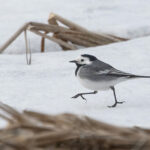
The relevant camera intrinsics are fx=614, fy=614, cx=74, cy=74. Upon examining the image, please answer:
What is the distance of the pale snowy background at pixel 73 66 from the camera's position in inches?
206

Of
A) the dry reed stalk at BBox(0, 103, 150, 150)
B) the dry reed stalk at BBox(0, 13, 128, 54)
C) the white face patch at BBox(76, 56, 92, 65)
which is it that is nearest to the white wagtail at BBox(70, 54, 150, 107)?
the white face patch at BBox(76, 56, 92, 65)

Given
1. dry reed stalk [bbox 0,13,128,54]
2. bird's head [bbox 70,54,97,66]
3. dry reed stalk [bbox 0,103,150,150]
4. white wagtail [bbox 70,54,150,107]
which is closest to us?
dry reed stalk [bbox 0,103,150,150]

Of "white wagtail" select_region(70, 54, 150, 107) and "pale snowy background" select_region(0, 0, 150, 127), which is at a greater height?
"white wagtail" select_region(70, 54, 150, 107)

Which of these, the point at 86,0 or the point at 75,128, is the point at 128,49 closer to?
the point at 86,0

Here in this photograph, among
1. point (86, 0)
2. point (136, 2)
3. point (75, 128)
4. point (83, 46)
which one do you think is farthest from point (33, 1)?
point (75, 128)

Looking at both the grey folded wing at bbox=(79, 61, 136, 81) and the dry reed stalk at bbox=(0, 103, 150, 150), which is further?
the grey folded wing at bbox=(79, 61, 136, 81)

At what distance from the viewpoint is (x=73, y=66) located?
6.90 metres

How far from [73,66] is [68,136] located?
4694 millimetres

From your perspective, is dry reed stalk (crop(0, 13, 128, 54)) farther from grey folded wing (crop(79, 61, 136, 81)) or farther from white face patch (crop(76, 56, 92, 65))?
grey folded wing (crop(79, 61, 136, 81))

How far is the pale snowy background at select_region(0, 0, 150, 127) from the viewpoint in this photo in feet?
17.1

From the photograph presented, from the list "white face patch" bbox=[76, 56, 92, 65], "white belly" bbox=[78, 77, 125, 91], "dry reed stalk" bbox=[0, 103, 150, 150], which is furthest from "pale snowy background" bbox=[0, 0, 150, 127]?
"dry reed stalk" bbox=[0, 103, 150, 150]

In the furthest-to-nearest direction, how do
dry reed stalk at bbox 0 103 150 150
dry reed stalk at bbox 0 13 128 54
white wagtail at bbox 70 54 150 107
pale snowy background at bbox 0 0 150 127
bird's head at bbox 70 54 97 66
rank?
dry reed stalk at bbox 0 13 128 54, bird's head at bbox 70 54 97 66, white wagtail at bbox 70 54 150 107, pale snowy background at bbox 0 0 150 127, dry reed stalk at bbox 0 103 150 150

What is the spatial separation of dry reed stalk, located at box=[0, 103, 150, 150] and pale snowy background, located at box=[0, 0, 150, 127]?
2060 mm

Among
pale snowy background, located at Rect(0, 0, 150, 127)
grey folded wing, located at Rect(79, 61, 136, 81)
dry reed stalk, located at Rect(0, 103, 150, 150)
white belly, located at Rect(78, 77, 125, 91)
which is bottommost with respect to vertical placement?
pale snowy background, located at Rect(0, 0, 150, 127)
